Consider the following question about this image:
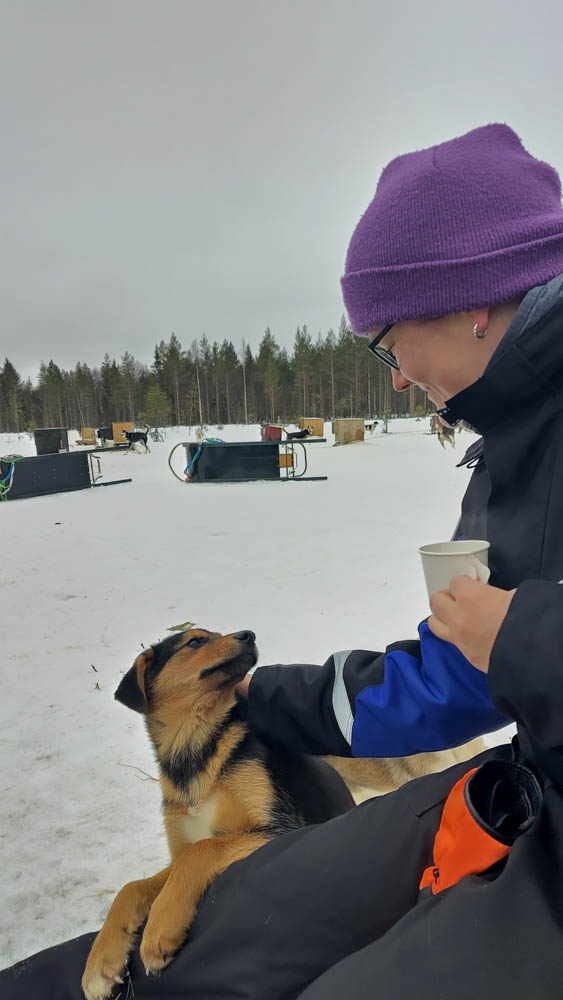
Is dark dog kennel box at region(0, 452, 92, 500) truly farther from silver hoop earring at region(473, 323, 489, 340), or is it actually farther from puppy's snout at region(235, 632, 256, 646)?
silver hoop earring at region(473, 323, 489, 340)

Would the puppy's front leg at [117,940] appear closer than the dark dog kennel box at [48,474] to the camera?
Yes

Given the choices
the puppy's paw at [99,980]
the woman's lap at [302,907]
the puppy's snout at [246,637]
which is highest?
the puppy's snout at [246,637]

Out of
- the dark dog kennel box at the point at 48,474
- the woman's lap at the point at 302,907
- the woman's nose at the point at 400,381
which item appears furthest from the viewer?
the dark dog kennel box at the point at 48,474

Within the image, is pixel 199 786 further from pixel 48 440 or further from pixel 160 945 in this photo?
pixel 48 440

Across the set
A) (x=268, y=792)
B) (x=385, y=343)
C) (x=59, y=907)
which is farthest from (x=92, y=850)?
(x=385, y=343)

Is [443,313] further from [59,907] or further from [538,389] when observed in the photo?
[59,907]

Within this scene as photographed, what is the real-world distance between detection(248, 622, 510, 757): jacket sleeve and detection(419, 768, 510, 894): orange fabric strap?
0.18 metres

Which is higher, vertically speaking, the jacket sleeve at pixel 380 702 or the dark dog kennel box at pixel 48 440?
the dark dog kennel box at pixel 48 440

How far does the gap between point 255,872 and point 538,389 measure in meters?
1.30

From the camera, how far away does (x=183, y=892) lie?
4.64 ft

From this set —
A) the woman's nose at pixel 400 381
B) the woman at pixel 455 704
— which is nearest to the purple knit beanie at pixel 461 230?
the woman at pixel 455 704

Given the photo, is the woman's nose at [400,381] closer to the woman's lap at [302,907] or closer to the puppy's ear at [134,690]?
the woman's lap at [302,907]

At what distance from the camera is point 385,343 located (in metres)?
1.47

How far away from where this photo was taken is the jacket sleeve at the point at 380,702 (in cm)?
125
